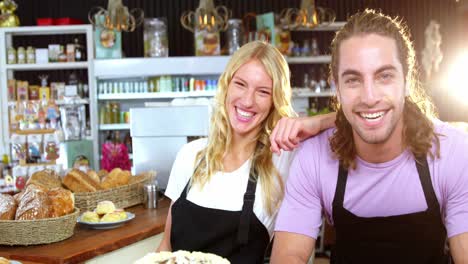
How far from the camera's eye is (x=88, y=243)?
2053 mm

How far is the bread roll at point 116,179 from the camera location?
104 inches

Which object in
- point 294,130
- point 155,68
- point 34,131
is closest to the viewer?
point 294,130

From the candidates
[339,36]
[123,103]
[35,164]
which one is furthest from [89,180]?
[123,103]

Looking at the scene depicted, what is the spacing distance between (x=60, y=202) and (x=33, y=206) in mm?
107

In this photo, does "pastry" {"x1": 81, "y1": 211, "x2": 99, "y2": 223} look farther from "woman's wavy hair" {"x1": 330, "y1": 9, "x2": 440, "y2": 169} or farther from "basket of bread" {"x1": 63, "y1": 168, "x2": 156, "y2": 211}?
"woman's wavy hair" {"x1": 330, "y1": 9, "x2": 440, "y2": 169}

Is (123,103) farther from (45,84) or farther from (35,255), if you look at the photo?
(35,255)

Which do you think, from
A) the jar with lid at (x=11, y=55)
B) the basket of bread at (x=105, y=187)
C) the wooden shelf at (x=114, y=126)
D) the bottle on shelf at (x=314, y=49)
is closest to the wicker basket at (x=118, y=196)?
the basket of bread at (x=105, y=187)

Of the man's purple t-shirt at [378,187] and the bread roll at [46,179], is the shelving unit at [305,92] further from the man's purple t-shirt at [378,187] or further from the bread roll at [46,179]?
the man's purple t-shirt at [378,187]

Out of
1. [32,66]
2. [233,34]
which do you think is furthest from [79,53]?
[233,34]

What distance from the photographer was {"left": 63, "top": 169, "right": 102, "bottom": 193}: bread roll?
251 centimetres

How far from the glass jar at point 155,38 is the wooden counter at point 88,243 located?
4430mm

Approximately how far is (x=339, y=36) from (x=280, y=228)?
23.7 inches

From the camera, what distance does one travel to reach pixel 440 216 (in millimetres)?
1650

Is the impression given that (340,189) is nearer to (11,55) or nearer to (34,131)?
(34,131)
